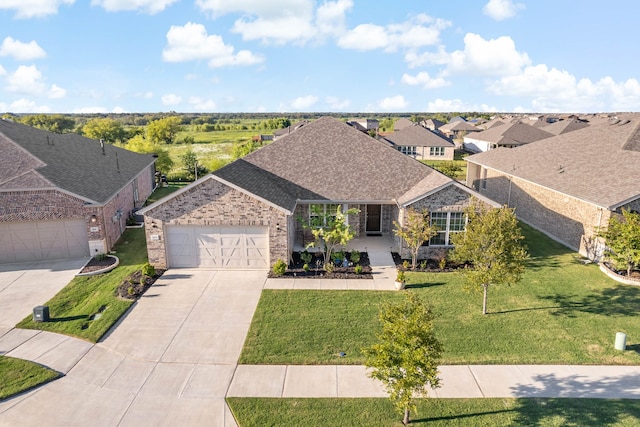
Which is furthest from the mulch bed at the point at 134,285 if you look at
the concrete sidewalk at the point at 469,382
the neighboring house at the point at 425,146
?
the neighboring house at the point at 425,146

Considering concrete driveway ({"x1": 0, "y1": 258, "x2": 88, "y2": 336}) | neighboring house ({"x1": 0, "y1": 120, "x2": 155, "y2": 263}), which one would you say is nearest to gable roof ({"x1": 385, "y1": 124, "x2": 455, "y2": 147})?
neighboring house ({"x1": 0, "y1": 120, "x2": 155, "y2": 263})

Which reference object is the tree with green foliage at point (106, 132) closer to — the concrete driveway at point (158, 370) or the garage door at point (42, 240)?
the garage door at point (42, 240)

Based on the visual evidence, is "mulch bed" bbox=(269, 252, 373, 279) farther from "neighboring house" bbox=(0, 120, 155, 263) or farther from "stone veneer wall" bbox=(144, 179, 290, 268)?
"neighboring house" bbox=(0, 120, 155, 263)

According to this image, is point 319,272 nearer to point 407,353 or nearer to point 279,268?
point 279,268

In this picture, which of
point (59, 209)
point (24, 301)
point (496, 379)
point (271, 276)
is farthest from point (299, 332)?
point (59, 209)

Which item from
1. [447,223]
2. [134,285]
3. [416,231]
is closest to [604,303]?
[447,223]

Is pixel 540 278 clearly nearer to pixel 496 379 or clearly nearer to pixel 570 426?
pixel 496 379
